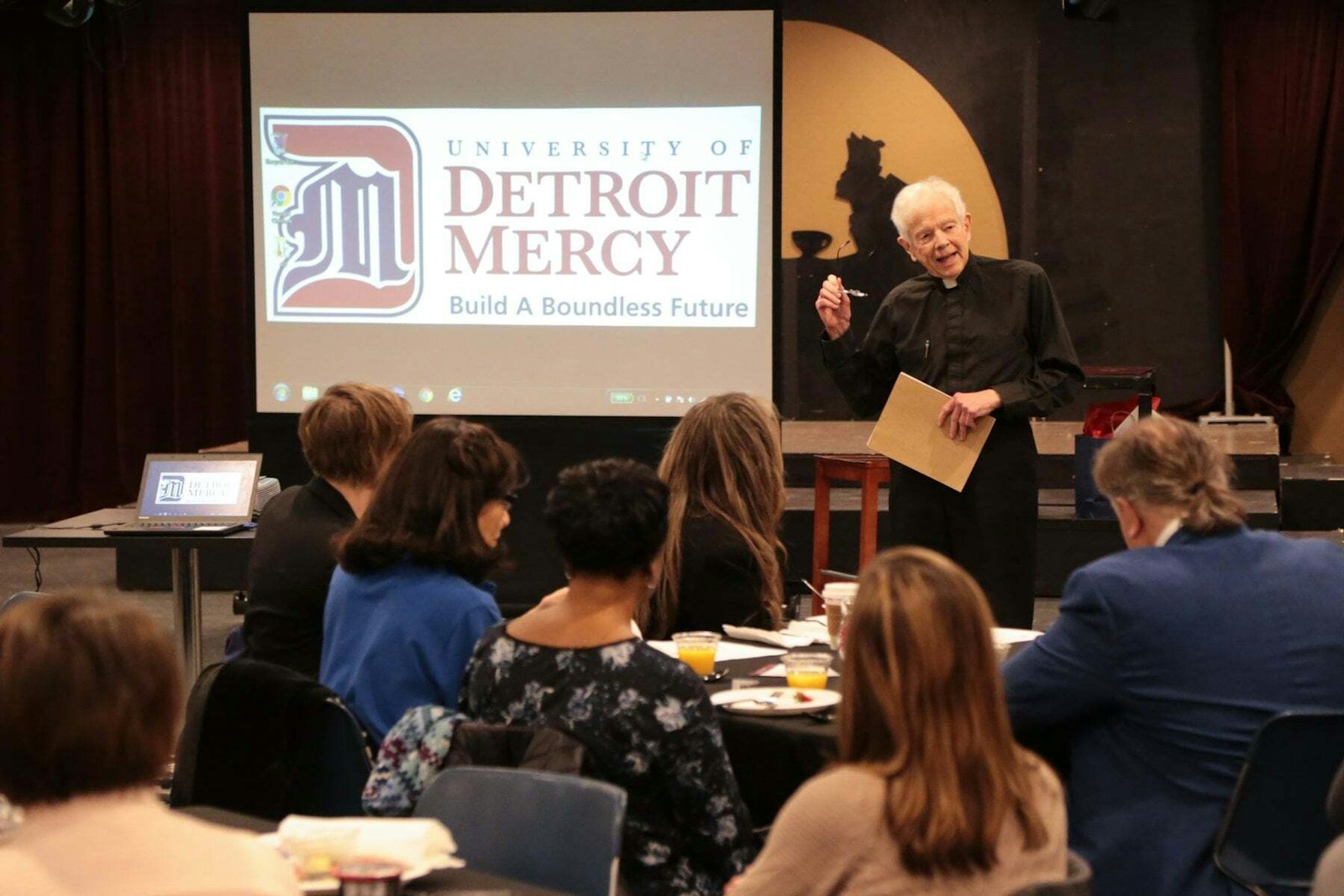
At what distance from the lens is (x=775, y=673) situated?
292 cm

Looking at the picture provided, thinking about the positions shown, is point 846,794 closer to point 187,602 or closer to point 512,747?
point 512,747

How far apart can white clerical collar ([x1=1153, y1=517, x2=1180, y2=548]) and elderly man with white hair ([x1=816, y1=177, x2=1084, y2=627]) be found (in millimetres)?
1702

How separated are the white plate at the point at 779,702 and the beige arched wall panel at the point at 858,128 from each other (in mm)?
6070

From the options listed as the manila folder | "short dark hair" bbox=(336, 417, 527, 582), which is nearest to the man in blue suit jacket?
"short dark hair" bbox=(336, 417, 527, 582)

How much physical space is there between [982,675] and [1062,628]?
0.66 metres

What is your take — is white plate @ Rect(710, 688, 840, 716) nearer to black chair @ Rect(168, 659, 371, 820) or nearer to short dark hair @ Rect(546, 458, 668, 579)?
short dark hair @ Rect(546, 458, 668, 579)

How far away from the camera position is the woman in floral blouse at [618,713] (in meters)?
2.12

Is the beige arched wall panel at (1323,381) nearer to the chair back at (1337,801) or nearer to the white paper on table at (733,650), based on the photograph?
the white paper on table at (733,650)

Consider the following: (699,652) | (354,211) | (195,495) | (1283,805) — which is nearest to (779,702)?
(699,652)

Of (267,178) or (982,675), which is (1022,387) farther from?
(267,178)

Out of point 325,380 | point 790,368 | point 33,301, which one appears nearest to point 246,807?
point 325,380

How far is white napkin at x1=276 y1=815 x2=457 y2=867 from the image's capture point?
1751mm

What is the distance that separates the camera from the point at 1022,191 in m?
8.47

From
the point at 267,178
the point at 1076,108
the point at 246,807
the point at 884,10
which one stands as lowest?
the point at 246,807
